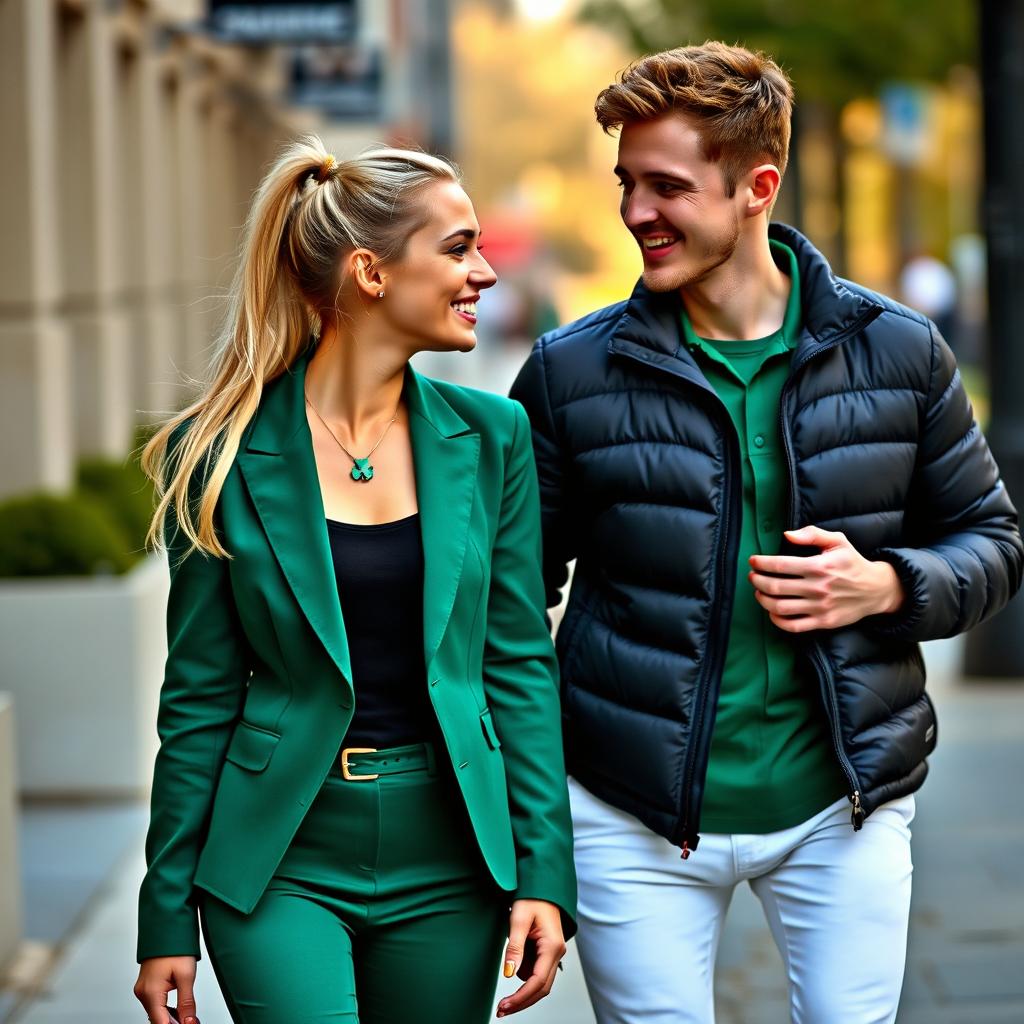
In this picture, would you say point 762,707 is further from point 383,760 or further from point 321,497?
point 321,497

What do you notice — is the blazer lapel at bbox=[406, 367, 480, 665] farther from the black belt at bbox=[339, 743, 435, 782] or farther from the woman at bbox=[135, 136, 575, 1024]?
the black belt at bbox=[339, 743, 435, 782]

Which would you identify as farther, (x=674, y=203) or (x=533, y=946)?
(x=674, y=203)

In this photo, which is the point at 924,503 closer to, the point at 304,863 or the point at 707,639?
the point at 707,639

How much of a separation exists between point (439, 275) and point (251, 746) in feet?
2.61

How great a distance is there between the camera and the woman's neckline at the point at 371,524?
10.0 ft

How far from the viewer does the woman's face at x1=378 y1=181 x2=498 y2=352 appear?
3.06 metres

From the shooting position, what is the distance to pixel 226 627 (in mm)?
3049

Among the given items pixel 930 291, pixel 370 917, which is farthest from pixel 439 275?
pixel 930 291

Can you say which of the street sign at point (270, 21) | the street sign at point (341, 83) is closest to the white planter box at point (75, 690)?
the street sign at point (270, 21)

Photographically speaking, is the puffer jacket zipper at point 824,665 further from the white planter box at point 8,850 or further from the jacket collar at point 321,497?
the white planter box at point 8,850

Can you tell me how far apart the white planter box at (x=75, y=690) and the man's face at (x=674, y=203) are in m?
4.84

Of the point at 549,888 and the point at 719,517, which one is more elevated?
the point at 719,517

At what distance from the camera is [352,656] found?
3.01m

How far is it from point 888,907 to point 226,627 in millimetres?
1185
